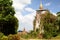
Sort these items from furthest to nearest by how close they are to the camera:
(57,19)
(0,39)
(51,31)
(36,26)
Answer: (36,26) → (57,19) → (51,31) → (0,39)

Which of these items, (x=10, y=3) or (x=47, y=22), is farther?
(x=47, y=22)

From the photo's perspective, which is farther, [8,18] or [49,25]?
[49,25]

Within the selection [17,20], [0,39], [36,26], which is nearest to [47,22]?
[36,26]

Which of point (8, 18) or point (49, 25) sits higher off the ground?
point (8, 18)

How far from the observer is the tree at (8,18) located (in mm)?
39616

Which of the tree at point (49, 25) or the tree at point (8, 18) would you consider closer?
the tree at point (8, 18)

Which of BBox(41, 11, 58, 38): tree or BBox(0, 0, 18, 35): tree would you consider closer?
BBox(0, 0, 18, 35): tree

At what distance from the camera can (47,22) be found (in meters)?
62.1

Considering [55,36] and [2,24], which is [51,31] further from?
[2,24]

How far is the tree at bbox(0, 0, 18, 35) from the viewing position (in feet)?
130

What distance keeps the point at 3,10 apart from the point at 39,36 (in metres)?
22.6

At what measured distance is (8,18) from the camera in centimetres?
3912

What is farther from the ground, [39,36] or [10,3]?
[10,3]

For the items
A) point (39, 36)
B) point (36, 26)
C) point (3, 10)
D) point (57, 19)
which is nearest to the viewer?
point (3, 10)
